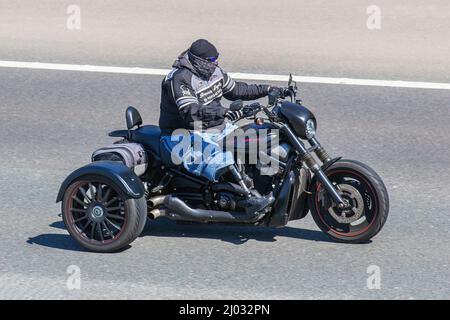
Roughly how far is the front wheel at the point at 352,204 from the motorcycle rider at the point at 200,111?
430 millimetres

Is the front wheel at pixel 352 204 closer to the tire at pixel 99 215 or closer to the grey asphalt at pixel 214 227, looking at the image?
the grey asphalt at pixel 214 227

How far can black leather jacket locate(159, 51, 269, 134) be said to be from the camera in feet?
29.1

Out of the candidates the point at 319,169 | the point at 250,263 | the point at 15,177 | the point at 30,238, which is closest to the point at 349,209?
the point at 319,169

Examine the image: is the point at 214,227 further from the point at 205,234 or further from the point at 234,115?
the point at 234,115

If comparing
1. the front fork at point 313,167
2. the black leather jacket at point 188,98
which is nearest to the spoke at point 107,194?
the black leather jacket at point 188,98

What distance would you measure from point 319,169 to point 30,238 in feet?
8.16

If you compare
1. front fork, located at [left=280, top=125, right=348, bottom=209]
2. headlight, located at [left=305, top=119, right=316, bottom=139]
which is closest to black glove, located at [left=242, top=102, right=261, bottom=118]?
front fork, located at [left=280, top=125, right=348, bottom=209]

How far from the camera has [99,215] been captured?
8.73 metres

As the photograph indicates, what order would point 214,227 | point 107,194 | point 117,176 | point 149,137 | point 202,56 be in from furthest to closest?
1. point 214,227
2. point 149,137
3. point 202,56
4. point 107,194
5. point 117,176

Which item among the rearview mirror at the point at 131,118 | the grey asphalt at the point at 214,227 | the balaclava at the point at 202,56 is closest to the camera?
the grey asphalt at the point at 214,227

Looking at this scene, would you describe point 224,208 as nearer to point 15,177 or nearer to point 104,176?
point 104,176

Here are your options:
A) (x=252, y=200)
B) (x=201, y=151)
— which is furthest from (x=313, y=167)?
(x=201, y=151)

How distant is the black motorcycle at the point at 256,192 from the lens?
8.64 meters

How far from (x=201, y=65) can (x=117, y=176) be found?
119cm
